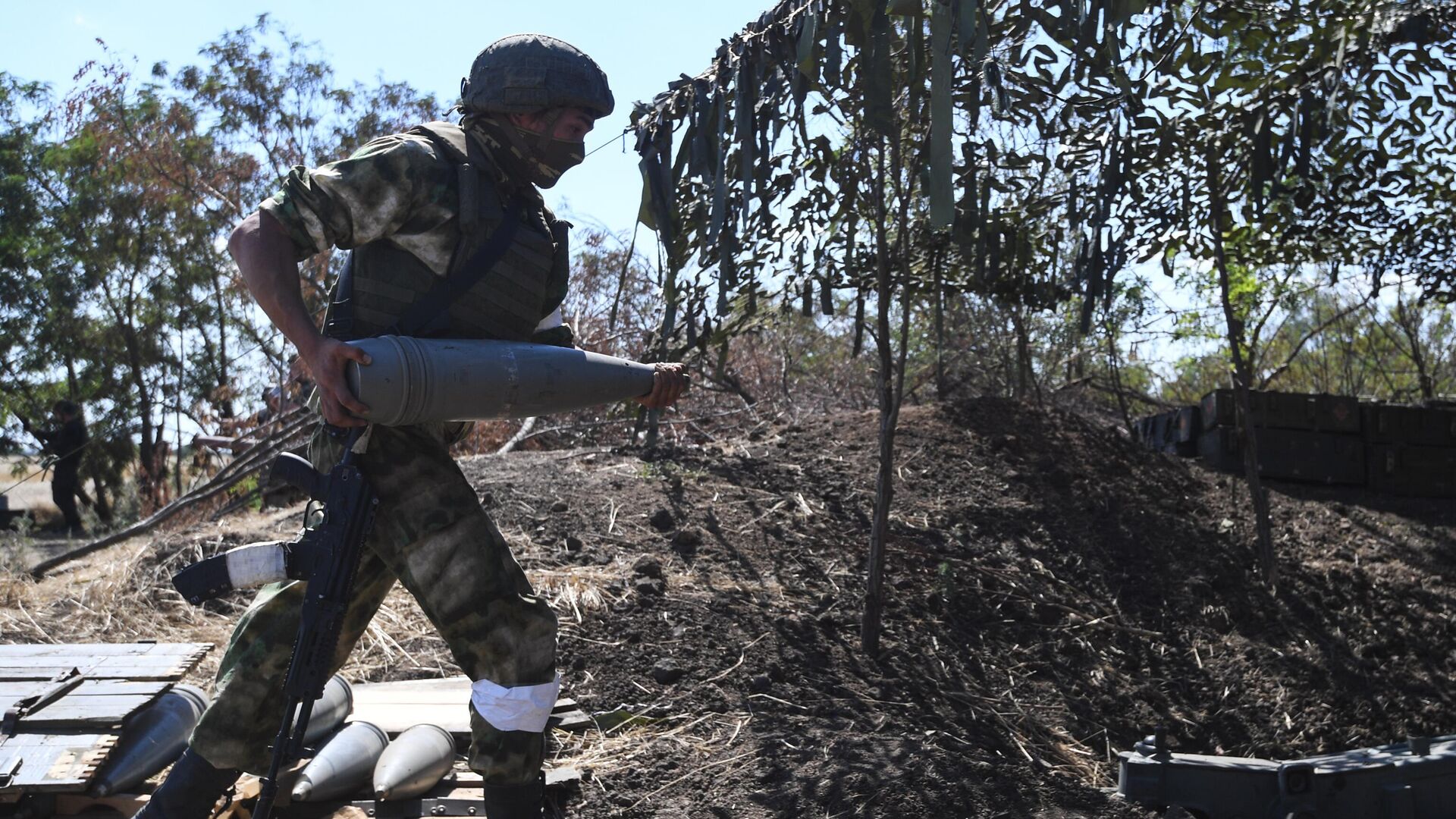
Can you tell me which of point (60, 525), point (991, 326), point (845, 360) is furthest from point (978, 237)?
point (60, 525)

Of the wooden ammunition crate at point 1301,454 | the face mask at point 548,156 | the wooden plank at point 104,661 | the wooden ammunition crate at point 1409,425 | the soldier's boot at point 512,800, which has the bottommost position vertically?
the soldier's boot at point 512,800

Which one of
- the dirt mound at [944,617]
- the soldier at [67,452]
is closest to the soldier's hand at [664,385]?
the dirt mound at [944,617]

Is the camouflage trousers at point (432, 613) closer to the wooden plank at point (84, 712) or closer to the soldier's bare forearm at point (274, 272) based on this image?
the soldier's bare forearm at point (274, 272)

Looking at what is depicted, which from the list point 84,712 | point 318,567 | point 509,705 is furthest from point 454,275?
point 84,712

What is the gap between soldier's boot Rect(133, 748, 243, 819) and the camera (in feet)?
8.32

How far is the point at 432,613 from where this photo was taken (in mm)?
2502

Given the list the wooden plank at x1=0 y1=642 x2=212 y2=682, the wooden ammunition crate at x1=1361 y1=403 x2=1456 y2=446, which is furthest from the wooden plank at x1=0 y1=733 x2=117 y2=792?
the wooden ammunition crate at x1=1361 y1=403 x2=1456 y2=446

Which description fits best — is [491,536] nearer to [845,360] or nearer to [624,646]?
[624,646]

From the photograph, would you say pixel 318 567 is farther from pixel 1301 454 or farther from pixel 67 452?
pixel 67 452

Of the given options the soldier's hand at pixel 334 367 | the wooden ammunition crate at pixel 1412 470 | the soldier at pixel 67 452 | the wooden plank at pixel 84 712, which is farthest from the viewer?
the soldier at pixel 67 452

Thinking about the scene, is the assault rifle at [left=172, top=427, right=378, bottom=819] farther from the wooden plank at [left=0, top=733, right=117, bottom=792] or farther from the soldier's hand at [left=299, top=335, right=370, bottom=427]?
the wooden plank at [left=0, top=733, right=117, bottom=792]

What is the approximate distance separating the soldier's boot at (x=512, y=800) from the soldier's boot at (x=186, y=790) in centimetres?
56

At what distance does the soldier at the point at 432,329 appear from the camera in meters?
2.43

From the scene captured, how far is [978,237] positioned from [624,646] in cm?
190
